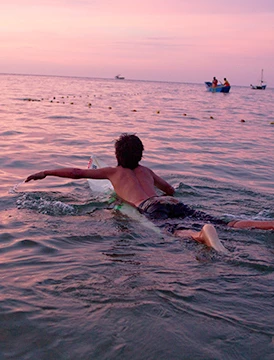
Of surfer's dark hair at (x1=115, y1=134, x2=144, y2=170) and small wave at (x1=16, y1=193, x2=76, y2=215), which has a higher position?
surfer's dark hair at (x1=115, y1=134, x2=144, y2=170)

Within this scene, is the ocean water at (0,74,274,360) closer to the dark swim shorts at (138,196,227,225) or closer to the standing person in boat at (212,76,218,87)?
the dark swim shorts at (138,196,227,225)

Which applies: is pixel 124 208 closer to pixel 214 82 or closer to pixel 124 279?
pixel 124 279

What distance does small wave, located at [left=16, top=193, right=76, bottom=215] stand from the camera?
6.20 metres

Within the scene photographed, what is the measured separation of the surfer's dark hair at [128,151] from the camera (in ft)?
19.8

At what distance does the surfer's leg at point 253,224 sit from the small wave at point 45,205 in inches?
84.6

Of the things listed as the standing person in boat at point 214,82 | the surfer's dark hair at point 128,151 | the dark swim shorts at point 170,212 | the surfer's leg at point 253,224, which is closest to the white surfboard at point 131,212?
the dark swim shorts at point 170,212

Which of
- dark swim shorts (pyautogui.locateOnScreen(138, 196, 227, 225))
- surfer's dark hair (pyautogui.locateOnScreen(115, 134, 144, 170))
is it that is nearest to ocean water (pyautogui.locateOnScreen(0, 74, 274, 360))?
dark swim shorts (pyautogui.locateOnScreen(138, 196, 227, 225))

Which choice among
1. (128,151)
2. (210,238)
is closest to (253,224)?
(210,238)

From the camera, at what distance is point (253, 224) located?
5.22m

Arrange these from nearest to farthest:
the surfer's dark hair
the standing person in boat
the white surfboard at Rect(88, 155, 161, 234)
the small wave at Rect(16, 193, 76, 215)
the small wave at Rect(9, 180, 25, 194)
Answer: the white surfboard at Rect(88, 155, 161, 234) → the surfer's dark hair → the small wave at Rect(16, 193, 76, 215) → the small wave at Rect(9, 180, 25, 194) → the standing person in boat

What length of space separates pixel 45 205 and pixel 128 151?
1.40m

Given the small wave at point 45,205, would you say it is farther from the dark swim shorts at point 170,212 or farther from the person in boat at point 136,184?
the dark swim shorts at point 170,212

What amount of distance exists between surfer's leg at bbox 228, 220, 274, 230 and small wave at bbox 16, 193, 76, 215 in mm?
2149

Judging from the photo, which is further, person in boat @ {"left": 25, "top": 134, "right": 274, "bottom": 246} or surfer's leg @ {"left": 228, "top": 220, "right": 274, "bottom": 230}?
A: person in boat @ {"left": 25, "top": 134, "right": 274, "bottom": 246}
